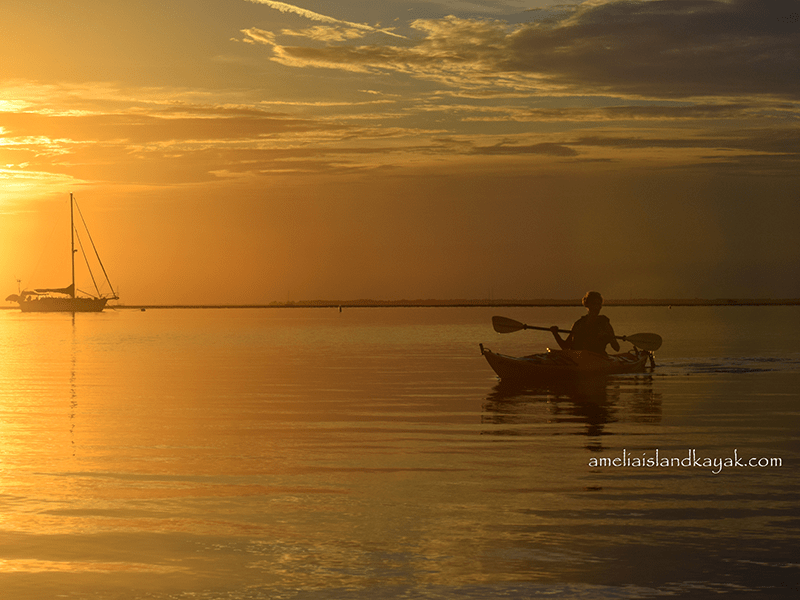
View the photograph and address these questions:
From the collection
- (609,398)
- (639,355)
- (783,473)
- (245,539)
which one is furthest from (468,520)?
(639,355)

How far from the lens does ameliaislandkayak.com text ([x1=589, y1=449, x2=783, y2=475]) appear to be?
51.2 ft

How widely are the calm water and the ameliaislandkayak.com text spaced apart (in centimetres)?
16

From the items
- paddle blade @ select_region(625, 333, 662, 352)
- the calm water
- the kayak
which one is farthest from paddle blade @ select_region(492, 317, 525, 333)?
the calm water

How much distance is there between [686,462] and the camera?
16016mm

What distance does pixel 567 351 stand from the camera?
30.4 meters

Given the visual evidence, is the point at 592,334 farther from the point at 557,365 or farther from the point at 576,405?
the point at 576,405

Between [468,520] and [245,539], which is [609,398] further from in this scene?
[245,539]

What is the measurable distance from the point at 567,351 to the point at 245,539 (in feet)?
69.4

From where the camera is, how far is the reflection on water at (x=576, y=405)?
21281 mm

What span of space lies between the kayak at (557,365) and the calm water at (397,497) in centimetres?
163

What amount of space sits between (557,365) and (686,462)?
14721 mm

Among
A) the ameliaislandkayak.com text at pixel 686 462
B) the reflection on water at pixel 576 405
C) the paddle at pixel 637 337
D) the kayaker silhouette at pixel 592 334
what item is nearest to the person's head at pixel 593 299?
the kayaker silhouette at pixel 592 334

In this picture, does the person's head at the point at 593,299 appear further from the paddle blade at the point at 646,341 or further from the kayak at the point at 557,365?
the paddle blade at the point at 646,341

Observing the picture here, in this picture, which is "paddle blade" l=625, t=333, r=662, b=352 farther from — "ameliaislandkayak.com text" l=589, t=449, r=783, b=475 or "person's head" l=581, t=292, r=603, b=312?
"ameliaislandkayak.com text" l=589, t=449, r=783, b=475
